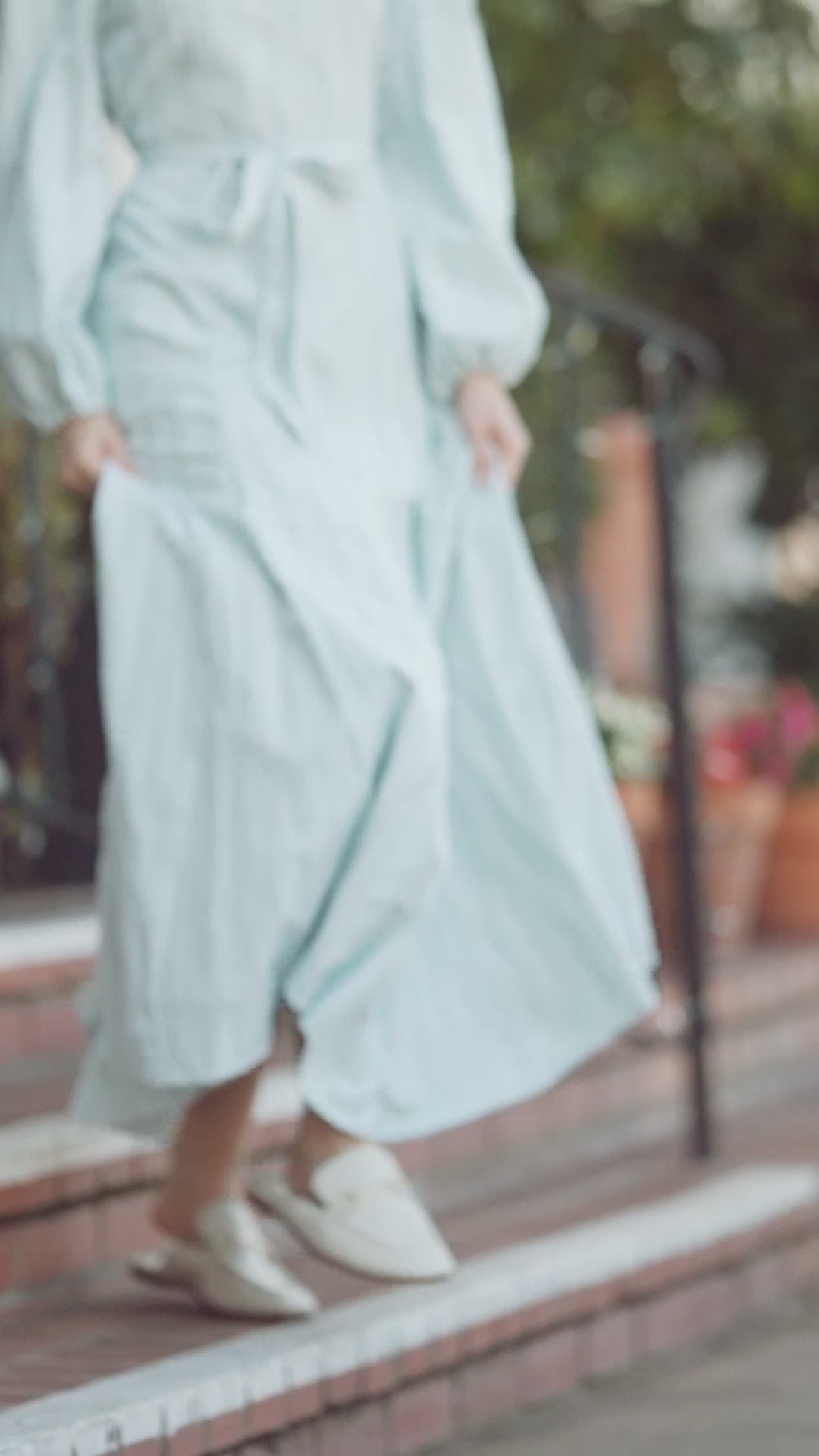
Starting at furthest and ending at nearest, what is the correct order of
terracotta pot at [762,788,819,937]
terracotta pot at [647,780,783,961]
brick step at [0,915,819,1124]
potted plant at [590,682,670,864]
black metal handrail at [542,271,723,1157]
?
terracotta pot at [762,788,819,937] → terracotta pot at [647,780,783,961] → potted plant at [590,682,670,864] → black metal handrail at [542,271,723,1157] → brick step at [0,915,819,1124]

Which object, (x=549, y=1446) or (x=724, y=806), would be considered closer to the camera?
(x=549, y=1446)

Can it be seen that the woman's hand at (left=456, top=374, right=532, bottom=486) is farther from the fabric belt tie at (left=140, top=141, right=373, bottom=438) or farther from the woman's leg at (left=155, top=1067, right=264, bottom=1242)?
the woman's leg at (left=155, top=1067, right=264, bottom=1242)

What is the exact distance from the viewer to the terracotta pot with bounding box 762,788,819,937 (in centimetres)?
655

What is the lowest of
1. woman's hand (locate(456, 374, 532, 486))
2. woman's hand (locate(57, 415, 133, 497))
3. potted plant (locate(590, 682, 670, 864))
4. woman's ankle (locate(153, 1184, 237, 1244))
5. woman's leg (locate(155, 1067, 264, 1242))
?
potted plant (locate(590, 682, 670, 864))

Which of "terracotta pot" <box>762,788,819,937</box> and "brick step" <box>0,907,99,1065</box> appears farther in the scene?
"terracotta pot" <box>762,788,819,937</box>

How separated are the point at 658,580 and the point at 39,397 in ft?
5.68

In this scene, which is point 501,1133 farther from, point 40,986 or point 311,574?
point 311,574

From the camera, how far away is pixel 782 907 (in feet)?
21.7

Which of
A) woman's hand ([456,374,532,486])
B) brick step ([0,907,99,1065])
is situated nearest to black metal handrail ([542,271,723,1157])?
brick step ([0,907,99,1065])

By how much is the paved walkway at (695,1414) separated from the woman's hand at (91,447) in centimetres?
113

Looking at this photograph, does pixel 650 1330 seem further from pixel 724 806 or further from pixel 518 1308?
pixel 724 806

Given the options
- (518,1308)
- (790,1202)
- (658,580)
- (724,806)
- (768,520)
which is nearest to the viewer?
(518,1308)

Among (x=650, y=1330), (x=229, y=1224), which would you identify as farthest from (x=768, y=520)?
(x=229, y=1224)

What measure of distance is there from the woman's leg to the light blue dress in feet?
0.26
